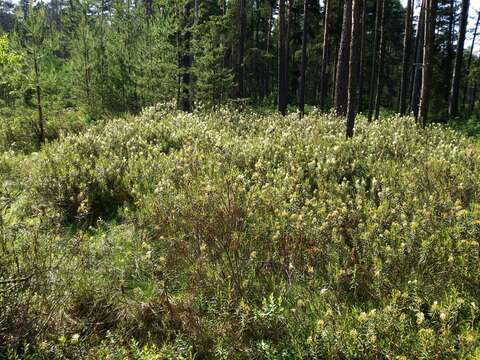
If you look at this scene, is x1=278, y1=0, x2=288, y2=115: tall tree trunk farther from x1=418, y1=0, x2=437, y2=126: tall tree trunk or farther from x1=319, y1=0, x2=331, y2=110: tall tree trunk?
x1=418, y1=0, x2=437, y2=126: tall tree trunk

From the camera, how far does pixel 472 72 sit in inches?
939

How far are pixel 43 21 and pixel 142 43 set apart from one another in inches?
194

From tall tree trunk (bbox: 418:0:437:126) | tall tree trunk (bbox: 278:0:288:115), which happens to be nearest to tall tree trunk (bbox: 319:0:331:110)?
tall tree trunk (bbox: 278:0:288:115)

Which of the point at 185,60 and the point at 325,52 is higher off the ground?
the point at 325,52

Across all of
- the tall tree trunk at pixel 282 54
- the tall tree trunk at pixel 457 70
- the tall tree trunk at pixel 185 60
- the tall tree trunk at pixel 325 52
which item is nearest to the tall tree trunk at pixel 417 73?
the tall tree trunk at pixel 457 70

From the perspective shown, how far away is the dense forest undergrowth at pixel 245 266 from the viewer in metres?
3.26

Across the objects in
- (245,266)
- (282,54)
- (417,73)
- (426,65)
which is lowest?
(245,266)

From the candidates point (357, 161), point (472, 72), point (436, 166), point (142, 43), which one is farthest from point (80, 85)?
point (472, 72)

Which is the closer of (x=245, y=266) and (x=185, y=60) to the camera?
(x=245, y=266)

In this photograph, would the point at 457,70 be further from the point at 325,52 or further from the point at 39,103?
the point at 39,103

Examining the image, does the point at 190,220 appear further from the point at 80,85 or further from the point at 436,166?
the point at 80,85

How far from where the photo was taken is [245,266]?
427 centimetres

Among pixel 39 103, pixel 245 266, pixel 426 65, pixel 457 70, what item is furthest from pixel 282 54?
pixel 245 266

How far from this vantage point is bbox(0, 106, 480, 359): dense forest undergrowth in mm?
3260
